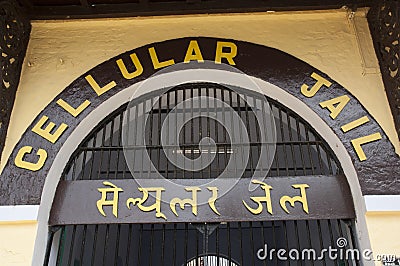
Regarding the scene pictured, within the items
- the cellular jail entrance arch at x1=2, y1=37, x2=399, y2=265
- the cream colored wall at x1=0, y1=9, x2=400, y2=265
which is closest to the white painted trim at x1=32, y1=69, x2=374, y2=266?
the cellular jail entrance arch at x1=2, y1=37, x2=399, y2=265

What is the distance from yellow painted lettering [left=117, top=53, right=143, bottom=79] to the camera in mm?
4441

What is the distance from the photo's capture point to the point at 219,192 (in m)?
3.93

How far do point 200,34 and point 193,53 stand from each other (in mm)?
250

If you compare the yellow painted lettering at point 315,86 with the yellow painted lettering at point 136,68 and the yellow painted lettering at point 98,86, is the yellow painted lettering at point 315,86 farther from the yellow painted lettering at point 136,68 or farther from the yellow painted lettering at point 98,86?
the yellow painted lettering at point 98,86

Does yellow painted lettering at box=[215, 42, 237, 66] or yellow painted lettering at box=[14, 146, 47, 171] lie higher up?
yellow painted lettering at box=[215, 42, 237, 66]

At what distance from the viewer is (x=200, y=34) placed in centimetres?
468

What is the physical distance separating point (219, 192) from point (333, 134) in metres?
1.10

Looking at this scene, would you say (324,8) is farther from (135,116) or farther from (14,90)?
(14,90)

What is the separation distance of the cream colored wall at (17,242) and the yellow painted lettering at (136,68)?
1.58 m

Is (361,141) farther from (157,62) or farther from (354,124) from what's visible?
(157,62)

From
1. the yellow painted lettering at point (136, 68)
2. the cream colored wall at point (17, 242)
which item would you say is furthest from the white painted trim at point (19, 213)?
the yellow painted lettering at point (136, 68)

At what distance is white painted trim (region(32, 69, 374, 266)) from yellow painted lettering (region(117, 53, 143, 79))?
0.35 ft

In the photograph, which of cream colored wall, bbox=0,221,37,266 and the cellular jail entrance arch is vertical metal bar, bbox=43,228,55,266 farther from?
cream colored wall, bbox=0,221,37,266

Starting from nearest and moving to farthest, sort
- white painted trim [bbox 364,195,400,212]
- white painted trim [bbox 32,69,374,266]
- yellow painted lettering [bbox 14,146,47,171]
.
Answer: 1. white painted trim [bbox 364,195,400,212]
2. white painted trim [bbox 32,69,374,266]
3. yellow painted lettering [bbox 14,146,47,171]
